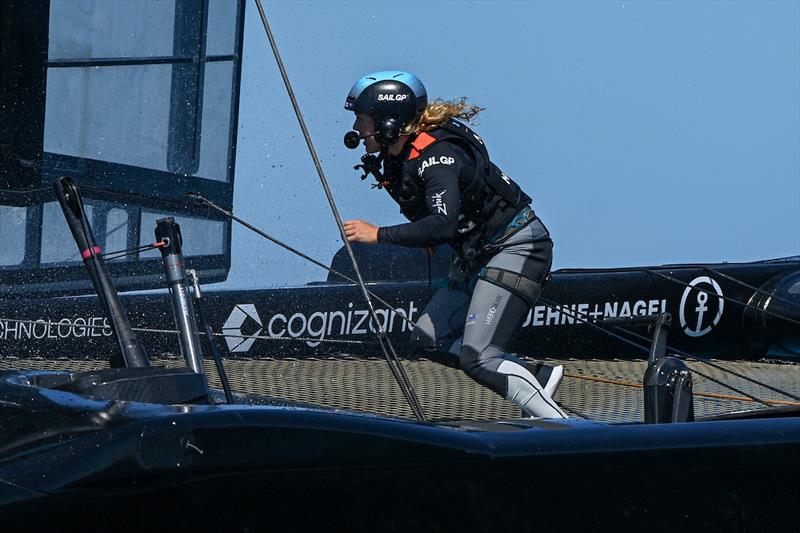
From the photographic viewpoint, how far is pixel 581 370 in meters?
3.28

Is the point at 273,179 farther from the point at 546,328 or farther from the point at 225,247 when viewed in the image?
the point at 546,328

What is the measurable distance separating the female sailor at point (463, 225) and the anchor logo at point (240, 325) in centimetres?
46

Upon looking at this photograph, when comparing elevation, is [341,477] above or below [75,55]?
below

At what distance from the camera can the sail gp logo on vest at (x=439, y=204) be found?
→ 7.93 feet

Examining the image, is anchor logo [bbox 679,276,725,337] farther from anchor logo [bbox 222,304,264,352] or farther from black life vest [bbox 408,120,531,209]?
anchor logo [bbox 222,304,264,352]

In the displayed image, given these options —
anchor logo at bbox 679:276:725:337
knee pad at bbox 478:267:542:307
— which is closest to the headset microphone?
knee pad at bbox 478:267:542:307

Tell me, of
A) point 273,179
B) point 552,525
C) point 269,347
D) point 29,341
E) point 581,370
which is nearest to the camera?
point 552,525

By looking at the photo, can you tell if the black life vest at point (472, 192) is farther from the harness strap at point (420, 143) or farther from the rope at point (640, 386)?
the rope at point (640, 386)

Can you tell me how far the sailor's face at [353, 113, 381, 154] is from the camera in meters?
2.53

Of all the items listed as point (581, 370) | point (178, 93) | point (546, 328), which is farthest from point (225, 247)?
point (546, 328)

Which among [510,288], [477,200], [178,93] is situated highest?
[178,93]

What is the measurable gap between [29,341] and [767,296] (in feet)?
7.63

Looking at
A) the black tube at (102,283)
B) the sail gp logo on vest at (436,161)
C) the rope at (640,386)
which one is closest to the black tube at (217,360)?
the black tube at (102,283)

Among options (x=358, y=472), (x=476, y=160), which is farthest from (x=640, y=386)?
(x=358, y=472)
